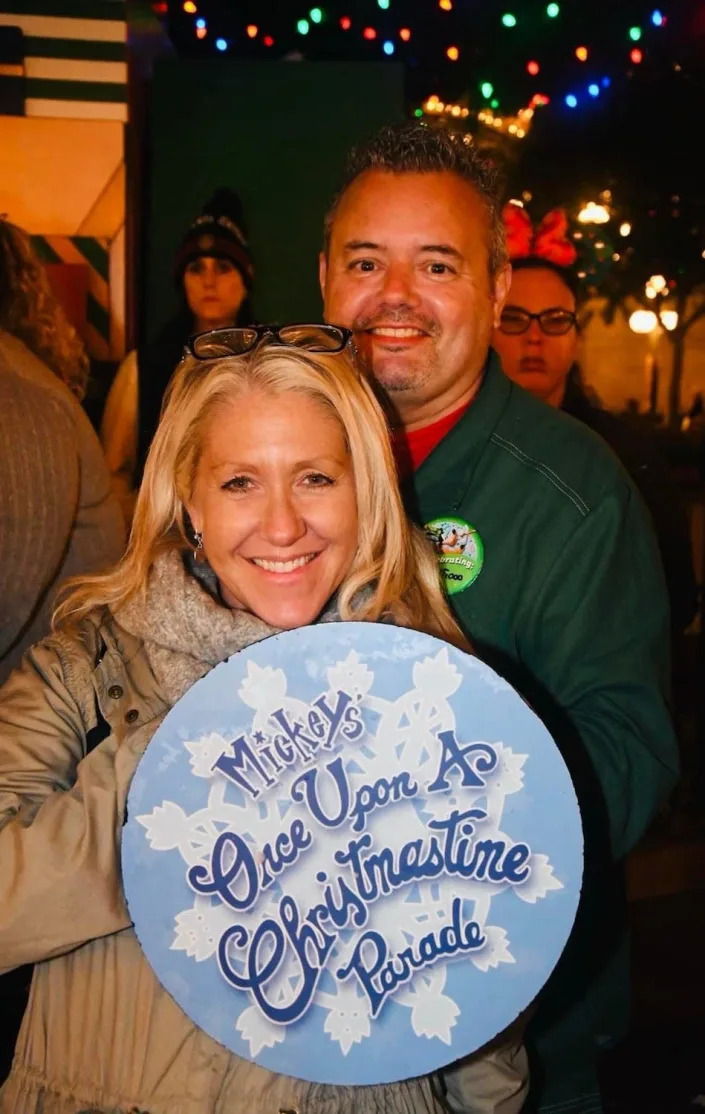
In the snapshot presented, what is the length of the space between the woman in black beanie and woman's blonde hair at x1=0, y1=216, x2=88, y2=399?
869 mm

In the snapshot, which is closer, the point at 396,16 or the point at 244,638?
the point at 244,638

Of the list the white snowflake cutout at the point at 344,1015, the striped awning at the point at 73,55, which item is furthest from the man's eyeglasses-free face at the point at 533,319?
the white snowflake cutout at the point at 344,1015

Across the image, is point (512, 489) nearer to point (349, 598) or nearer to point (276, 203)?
point (349, 598)

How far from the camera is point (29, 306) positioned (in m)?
2.66

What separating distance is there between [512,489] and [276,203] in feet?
7.03

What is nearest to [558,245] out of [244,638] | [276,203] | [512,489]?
[276,203]

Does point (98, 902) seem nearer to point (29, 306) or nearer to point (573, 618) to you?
point (573, 618)

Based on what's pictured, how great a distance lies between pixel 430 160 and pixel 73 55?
1685 mm

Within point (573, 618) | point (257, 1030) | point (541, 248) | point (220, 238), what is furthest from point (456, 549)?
point (220, 238)

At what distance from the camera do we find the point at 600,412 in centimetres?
373

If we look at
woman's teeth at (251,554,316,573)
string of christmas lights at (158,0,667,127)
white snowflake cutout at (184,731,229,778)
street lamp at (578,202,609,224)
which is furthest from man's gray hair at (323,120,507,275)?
street lamp at (578,202,609,224)

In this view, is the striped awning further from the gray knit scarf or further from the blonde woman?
the gray knit scarf

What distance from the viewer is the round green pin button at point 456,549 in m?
2.02

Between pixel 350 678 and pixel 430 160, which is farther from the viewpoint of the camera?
pixel 430 160
